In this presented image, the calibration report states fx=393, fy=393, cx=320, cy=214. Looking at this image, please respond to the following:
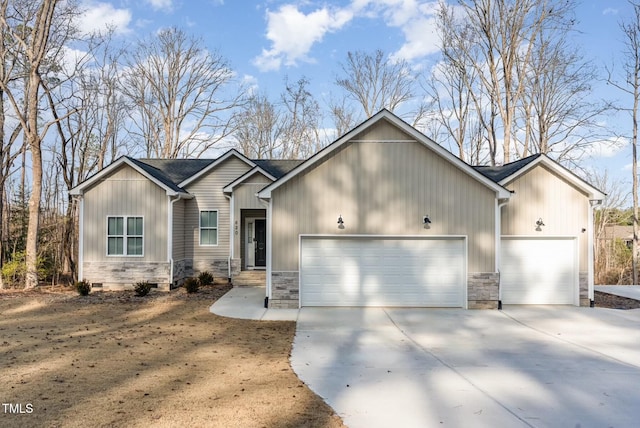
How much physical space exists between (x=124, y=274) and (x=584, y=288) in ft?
46.4

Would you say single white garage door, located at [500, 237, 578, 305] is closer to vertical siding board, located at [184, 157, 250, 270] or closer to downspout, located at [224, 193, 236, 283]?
downspout, located at [224, 193, 236, 283]

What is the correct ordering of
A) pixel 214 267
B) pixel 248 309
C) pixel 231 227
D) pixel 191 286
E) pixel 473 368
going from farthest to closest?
pixel 214 267 → pixel 231 227 → pixel 191 286 → pixel 248 309 → pixel 473 368

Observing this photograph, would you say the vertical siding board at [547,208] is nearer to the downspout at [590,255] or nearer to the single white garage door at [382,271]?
the downspout at [590,255]

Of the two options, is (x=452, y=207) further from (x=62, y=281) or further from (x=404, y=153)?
(x=62, y=281)

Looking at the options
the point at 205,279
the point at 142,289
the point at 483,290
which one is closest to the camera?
the point at 483,290

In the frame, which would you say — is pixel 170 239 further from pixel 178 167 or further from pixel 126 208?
pixel 178 167

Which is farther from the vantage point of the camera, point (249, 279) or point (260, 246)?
point (260, 246)

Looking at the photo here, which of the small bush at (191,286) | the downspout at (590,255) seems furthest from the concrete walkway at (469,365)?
the small bush at (191,286)

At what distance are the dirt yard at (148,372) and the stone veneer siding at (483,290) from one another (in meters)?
5.11

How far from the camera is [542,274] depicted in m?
11.0

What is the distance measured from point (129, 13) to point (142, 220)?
32.4 feet

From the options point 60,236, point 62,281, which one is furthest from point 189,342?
point 60,236

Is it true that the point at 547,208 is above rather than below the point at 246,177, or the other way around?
below

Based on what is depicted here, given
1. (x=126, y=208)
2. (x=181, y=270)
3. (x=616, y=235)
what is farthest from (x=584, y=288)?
(x=616, y=235)
